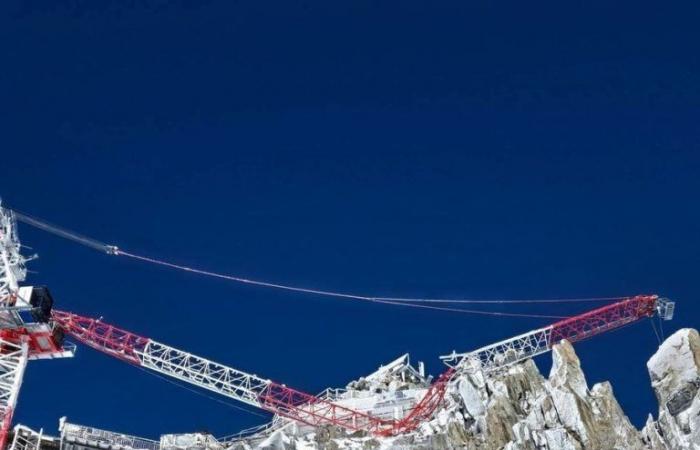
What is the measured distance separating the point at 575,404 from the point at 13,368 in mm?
72132

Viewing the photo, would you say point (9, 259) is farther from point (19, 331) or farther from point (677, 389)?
point (677, 389)

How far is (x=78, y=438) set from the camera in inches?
5015

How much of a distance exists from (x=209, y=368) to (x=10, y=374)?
117ft

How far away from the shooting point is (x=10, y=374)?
5007 inches

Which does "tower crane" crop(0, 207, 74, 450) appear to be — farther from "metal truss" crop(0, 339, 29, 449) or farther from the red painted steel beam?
the red painted steel beam

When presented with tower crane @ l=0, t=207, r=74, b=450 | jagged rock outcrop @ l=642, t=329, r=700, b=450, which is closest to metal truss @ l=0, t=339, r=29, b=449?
tower crane @ l=0, t=207, r=74, b=450

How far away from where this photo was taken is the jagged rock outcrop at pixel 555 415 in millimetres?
93875

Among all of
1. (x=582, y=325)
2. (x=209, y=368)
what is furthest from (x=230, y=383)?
(x=582, y=325)

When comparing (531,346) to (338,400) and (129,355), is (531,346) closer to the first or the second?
(338,400)

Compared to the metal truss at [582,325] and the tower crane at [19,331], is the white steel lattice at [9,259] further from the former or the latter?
the metal truss at [582,325]

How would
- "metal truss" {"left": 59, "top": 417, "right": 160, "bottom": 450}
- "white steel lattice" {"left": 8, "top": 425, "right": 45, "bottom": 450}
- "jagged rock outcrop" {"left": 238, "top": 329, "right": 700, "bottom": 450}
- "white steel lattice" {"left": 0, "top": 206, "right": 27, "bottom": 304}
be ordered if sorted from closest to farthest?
"jagged rock outcrop" {"left": 238, "top": 329, "right": 700, "bottom": 450}
"white steel lattice" {"left": 8, "top": 425, "right": 45, "bottom": 450}
"metal truss" {"left": 59, "top": 417, "right": 160, "bottom": 450}
"white steel lattice" {"left": 0, "top": 206, "right": 27, "bottom": 304}

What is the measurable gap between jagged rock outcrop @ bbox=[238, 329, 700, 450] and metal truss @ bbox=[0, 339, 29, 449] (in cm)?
2963

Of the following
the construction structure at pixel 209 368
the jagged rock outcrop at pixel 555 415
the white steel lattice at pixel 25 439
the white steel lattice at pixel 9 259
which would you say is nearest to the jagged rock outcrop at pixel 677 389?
the jagged rock outcrop at pixel 555 415

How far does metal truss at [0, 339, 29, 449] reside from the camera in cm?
12138
